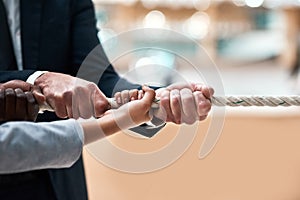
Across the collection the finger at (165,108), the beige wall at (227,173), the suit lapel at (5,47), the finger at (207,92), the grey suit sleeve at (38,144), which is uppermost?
the suit lapel at (5,47)

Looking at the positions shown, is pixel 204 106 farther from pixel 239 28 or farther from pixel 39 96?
pixel 239 28

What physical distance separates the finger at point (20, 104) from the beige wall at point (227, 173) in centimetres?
78

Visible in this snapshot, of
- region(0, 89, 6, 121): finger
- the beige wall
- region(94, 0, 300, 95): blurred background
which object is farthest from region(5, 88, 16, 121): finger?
region(94, 0, 300, 95): blurred background

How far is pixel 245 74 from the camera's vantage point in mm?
3574

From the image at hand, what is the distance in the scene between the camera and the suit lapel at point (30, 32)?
24.8 inches

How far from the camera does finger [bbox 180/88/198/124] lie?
0.52m

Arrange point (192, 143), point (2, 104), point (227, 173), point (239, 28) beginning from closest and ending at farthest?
point (2, 104) → point (192, 143) → point (227, 173) → point (239, 28)

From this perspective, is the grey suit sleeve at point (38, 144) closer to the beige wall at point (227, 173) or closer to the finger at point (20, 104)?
the finger at point (20, 104)

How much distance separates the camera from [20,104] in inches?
19.2

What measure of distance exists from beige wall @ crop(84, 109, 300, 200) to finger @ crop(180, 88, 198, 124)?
753 mm

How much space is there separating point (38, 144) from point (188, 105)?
158mm

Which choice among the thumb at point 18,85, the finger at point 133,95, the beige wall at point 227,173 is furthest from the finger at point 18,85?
the beige wall at point 227,173

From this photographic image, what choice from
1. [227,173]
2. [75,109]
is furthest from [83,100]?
[227,173]

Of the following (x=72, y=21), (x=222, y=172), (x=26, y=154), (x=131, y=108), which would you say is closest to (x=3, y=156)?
(x=26, y=154)
